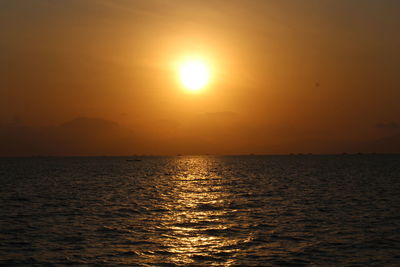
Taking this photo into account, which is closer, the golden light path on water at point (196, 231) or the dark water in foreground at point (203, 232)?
the dark water in foreground at point (203, 232)

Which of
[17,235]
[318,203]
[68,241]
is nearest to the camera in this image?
[68,241]

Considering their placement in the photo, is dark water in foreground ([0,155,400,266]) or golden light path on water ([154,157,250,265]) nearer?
dark water in foreground ([0,155,400,266])

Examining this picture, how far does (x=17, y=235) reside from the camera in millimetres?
34594

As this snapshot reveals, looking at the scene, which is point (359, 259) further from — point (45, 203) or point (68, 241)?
point (45, 203)

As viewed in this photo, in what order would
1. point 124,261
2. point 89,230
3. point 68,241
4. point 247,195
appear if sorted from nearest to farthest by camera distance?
point 124,261 → point 68,241 → point 89,230 → point 247,195

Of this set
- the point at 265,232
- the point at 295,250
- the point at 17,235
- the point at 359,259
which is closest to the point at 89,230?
the point at 17,235

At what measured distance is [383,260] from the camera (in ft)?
87.2

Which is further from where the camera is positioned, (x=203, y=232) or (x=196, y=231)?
(x=196, y=231)

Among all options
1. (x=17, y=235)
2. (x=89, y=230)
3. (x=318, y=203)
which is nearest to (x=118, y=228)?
(x=89, y=230)

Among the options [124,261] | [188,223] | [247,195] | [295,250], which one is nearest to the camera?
[124,261]

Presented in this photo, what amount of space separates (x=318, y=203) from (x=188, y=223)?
23533 mm

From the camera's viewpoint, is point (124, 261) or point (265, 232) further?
point (265, 232)

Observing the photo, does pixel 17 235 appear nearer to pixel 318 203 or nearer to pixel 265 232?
pixel 265 232

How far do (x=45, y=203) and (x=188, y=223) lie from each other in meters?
27.1
